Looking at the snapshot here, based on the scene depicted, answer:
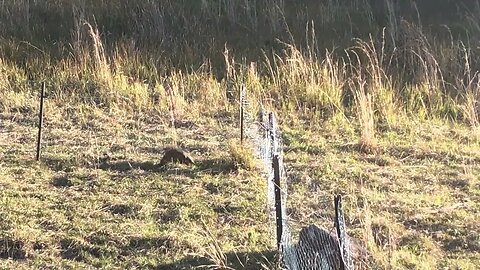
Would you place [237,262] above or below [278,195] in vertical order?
below

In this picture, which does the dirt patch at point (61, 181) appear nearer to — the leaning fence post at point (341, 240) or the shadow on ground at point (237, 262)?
the shadow on ground at point (237, 262)

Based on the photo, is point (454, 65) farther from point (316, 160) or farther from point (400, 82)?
point (316, 160)

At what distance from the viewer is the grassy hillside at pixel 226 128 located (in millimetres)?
4824

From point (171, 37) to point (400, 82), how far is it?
9.31 ft

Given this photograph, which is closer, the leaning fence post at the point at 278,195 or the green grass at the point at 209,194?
the leaning fence post at the point at 278,195

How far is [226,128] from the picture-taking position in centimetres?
697

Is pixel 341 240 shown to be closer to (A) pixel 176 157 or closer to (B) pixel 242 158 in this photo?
(B) pixel 242 158

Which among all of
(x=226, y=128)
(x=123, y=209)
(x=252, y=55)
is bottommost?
(x=123, y=209)

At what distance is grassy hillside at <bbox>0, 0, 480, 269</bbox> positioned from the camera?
4824 millimetres

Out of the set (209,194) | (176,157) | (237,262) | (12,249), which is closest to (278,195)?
(237,262)

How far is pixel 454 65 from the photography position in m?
8.80

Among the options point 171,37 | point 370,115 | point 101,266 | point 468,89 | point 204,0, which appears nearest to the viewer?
point 101,266

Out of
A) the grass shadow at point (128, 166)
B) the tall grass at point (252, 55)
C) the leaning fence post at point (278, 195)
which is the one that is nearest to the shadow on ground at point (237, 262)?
the leaning fence post at point (278, 195)

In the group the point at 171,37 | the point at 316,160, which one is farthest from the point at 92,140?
the point at 171,37
